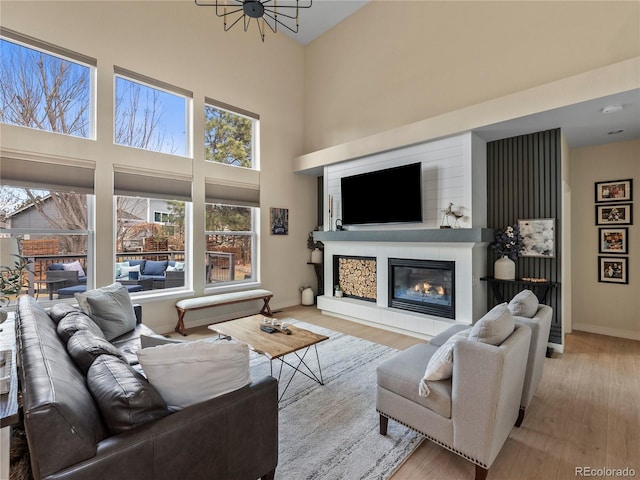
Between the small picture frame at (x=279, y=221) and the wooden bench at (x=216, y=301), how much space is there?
1.15 meters

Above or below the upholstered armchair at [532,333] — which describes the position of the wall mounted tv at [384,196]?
above

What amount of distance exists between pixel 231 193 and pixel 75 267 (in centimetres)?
232

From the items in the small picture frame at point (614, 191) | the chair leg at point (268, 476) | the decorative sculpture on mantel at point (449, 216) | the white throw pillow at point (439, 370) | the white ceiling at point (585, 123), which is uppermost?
the white ceiling at point (585, 123)

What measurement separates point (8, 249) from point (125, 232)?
6.29ft

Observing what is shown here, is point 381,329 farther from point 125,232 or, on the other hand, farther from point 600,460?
point 125,232

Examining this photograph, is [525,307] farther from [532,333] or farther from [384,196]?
[384,196]

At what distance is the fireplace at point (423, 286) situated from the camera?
13.7ft

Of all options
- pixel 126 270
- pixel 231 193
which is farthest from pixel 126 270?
pixel 231 193

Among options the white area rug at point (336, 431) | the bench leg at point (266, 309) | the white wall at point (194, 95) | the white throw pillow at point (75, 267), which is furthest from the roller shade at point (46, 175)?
the white area rug at point (336, 431)

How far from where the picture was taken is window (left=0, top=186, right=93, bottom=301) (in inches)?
135

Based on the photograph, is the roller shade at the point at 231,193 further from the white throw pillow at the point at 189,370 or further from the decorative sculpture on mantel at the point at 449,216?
the white throw pillow at the point at 189,370

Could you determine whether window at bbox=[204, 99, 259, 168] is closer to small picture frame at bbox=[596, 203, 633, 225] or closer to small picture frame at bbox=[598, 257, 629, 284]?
small picture frame at bbox=[596, 203, 633, 225]

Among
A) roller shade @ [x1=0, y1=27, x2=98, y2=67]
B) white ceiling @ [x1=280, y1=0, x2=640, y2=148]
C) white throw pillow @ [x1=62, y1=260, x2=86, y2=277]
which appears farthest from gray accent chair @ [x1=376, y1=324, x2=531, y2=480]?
roller shade @ [x1=0, y1=27, x2=98, y2=67]

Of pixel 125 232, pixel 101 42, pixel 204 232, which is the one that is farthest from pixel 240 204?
pixel 101 42
